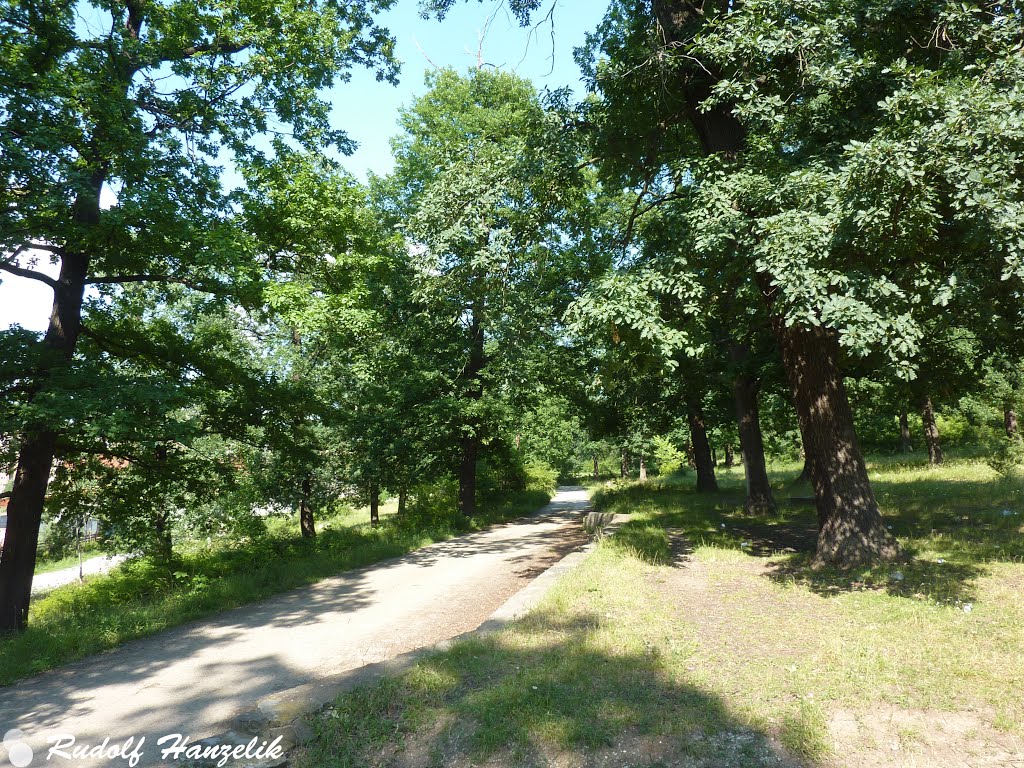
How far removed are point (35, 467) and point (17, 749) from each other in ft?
17.3

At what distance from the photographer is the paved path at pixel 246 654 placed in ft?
17.1

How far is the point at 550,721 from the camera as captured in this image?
4.04 meters

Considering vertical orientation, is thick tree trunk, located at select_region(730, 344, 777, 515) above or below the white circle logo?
above

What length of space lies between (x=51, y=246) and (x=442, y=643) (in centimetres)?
853

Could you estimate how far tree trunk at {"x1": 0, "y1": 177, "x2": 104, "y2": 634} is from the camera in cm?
830

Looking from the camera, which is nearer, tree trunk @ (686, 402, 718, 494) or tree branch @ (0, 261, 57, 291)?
tree branch @ (0, 261, 57, 291)

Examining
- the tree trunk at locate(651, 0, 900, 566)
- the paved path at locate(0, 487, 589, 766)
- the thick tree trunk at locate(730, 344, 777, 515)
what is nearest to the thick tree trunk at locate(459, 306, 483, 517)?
the paved path at locate(0, 487, 589, 766)

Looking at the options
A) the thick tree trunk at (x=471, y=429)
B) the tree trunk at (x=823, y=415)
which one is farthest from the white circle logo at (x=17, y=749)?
the thick tree trunk at (x=471, y=429)

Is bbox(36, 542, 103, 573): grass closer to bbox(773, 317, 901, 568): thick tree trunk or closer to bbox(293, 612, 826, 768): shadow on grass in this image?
bbox(293, 612, 826, 768): shadow on grass

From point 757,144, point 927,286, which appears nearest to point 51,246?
point 757,144

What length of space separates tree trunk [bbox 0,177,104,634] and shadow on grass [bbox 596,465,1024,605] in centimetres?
947

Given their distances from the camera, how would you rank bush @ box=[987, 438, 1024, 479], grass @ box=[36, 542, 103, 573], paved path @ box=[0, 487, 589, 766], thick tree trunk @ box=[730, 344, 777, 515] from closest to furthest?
paved path @ box=[0, 487, 589, 766]
thick tree trunk @ box=[730, 344, 777, 515]
bush @ box=[987, 438, 1024, 479]
grass @ box=[36, 542, 103, 573]

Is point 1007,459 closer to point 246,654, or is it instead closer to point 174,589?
point 246,654

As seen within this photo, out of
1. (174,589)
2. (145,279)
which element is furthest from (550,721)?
(145,279)
